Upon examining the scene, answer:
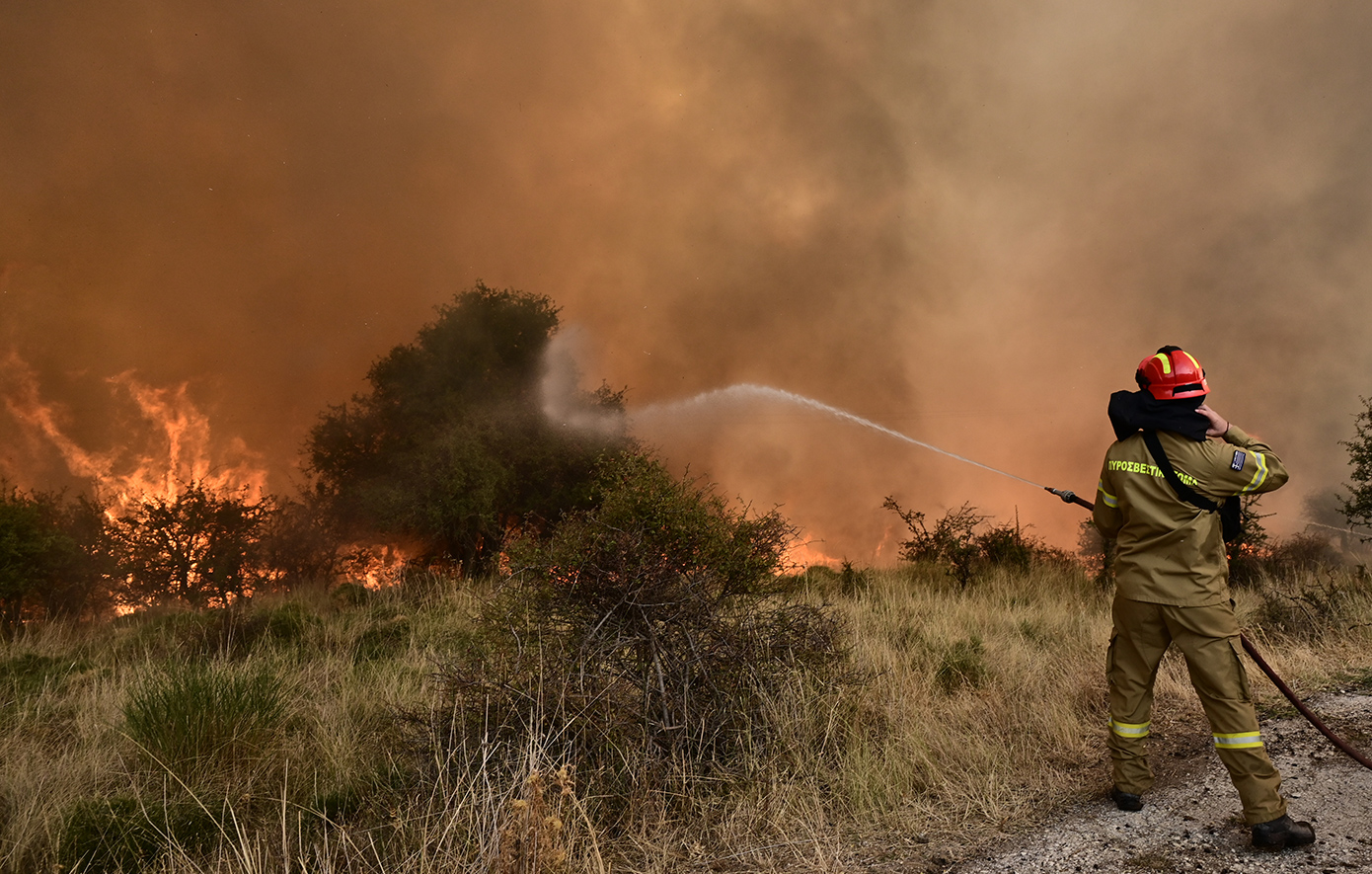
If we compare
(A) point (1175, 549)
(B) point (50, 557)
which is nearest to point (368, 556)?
(B) point (50, 557)

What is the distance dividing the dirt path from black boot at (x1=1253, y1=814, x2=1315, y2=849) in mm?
54

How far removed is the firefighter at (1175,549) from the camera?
452cm

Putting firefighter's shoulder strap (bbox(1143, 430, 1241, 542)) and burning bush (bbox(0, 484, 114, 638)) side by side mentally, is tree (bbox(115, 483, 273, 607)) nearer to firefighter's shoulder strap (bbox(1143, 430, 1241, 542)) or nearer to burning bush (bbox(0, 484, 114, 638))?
burning bush (bbox(0, 484, 114, 638))

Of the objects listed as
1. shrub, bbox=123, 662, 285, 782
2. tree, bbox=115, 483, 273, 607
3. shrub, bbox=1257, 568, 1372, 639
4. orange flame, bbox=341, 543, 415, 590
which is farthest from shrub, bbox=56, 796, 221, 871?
orange flame, bbox=341, 543, 415, 590

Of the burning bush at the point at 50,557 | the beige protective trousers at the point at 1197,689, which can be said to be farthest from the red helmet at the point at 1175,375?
the burning bush at the point at 50,557

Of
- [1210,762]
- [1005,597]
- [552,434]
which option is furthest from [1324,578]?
[552,434]

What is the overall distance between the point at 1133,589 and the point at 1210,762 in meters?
1.64

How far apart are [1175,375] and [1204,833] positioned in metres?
2.70

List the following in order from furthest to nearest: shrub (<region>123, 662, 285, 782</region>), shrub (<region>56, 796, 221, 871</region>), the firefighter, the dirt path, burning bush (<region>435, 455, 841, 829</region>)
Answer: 1. shrub (<region>123, 662, 285, 782</region>)
2. burning bush (<region>435, 455, 841, 829</region>)
3. the firefighter
4. shrub (<region>56, 796, 221, 871</region>)
5. the dirt path

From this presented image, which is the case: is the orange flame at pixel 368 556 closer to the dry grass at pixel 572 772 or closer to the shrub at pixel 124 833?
the dry grass at pixel 572 772

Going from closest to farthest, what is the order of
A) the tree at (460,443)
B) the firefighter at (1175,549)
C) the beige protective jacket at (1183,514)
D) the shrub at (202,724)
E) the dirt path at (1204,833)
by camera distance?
the dirt path at (1204,833), the firefighter at (1175,549), the beige protective jacket at (1183,514), the shrub at (202,724), the tree at (460,443)

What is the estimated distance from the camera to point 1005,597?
12.3 meters

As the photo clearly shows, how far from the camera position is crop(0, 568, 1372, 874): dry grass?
13.8 feet

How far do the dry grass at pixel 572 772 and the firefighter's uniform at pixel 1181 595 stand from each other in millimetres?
845
